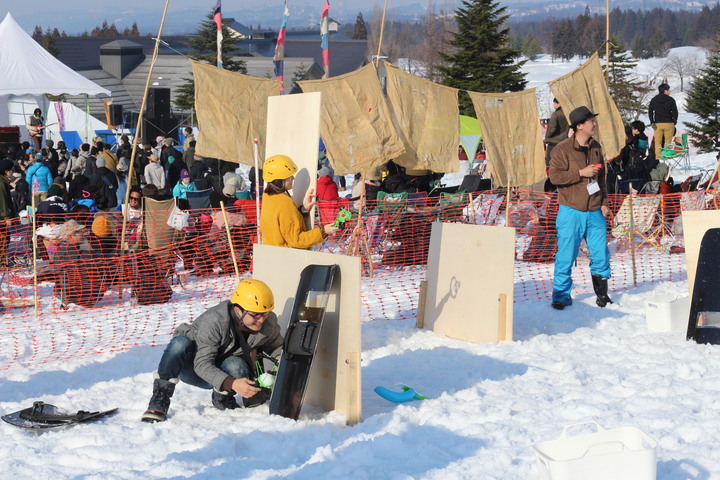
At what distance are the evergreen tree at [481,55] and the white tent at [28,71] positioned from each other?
13708mm

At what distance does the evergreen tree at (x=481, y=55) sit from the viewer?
104 ft

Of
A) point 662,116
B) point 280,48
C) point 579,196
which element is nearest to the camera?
point 579,196

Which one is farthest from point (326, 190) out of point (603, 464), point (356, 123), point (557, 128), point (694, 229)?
point (603, 464)

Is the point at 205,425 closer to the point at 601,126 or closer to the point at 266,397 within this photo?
the point at 266,397

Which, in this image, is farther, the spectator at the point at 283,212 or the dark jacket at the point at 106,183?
the dark jacket at the point at 106,183

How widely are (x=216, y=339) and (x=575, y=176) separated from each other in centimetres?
394

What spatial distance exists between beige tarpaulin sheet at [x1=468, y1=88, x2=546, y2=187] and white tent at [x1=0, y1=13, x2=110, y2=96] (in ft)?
47.8

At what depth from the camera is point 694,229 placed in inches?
293

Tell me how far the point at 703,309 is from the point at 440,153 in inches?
157

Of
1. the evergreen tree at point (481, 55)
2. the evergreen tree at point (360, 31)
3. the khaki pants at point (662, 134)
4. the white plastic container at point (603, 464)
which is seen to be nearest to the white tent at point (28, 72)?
the khaki pants at point (662, 134)

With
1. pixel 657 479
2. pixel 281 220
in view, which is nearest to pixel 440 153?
pixel 281 220

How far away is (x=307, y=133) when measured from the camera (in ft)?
22.6

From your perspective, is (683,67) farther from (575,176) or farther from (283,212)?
(283,212)

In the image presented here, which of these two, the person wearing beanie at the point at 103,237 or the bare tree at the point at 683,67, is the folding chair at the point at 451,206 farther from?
the bare tree at the point at 683,67
